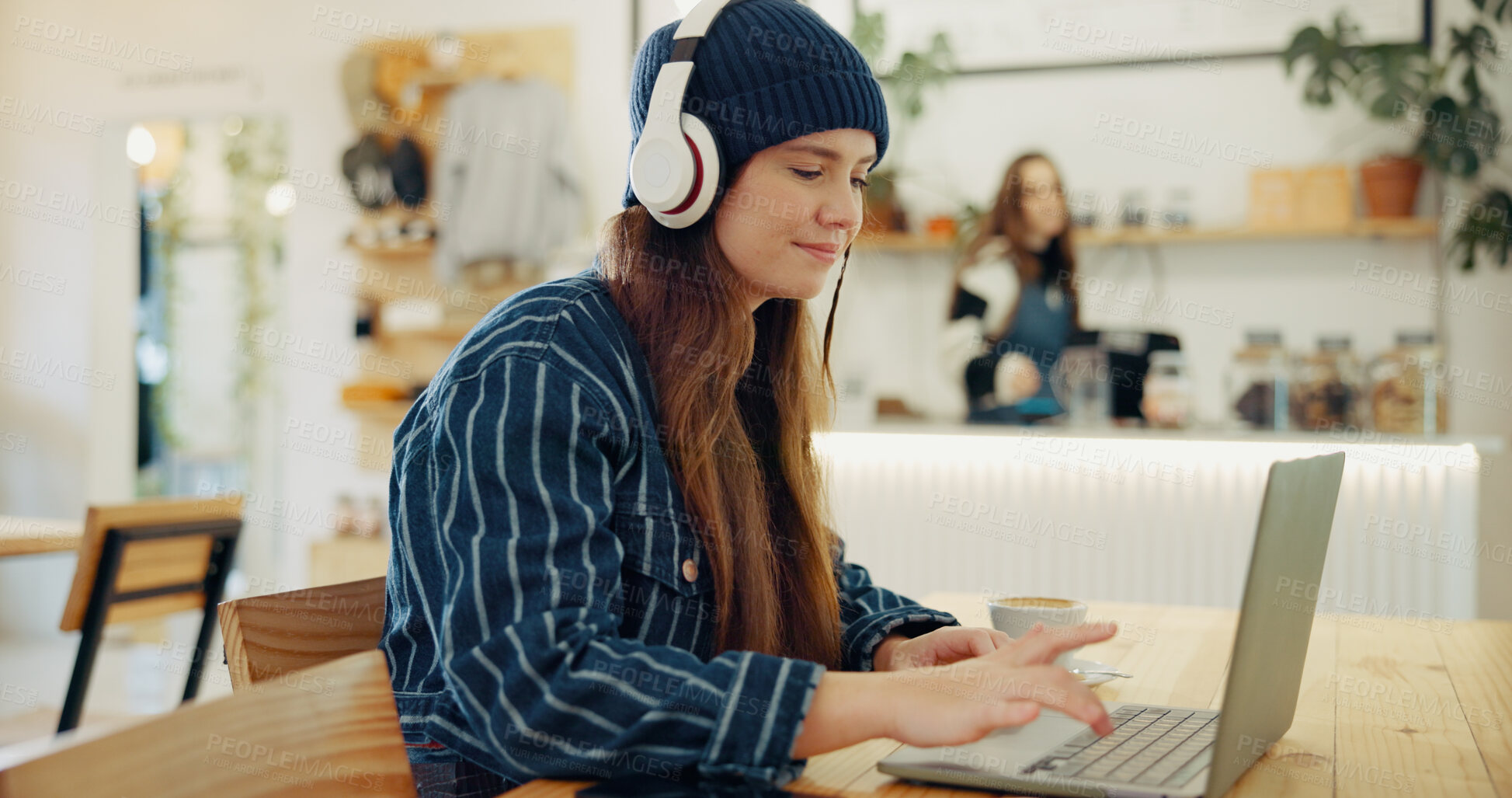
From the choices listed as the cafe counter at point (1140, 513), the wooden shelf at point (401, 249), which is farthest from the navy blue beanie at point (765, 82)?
the wooden shelf at point (401, 249)

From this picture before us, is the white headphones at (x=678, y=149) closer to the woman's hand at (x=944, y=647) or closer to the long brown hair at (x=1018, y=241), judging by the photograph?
the woman's hand at (x=944, y=647)

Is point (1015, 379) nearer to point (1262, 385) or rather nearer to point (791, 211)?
point (1262, 385)

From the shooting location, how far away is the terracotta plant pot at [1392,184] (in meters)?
3.10

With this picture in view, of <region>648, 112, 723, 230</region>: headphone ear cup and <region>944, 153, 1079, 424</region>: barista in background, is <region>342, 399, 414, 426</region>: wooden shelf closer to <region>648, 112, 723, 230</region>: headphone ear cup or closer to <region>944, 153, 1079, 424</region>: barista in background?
<region>944, 153, 1079, 424</region>: barista in background

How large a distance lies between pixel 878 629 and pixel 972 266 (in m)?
2.41

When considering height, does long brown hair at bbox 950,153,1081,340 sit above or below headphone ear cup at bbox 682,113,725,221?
above

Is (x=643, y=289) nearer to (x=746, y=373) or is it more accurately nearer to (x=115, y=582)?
(x=746, y=373)

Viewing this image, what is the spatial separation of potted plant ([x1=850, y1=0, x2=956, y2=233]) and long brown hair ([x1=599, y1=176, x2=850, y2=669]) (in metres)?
2.22

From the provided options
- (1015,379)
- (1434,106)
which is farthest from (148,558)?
(1434,106)

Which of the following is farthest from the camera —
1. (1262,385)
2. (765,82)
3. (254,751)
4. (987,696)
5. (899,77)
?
(899,77)

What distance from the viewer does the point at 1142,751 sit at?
88cm

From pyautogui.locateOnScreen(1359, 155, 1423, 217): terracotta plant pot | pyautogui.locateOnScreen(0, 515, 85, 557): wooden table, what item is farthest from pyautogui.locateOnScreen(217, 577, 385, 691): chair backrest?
pyautogui.locateOnScreen(1359, 155, 1423, 217): terracotta plant pot

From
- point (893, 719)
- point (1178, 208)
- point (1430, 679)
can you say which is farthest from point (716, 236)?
point (1178, 208)

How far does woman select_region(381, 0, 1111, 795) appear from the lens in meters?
0.80
